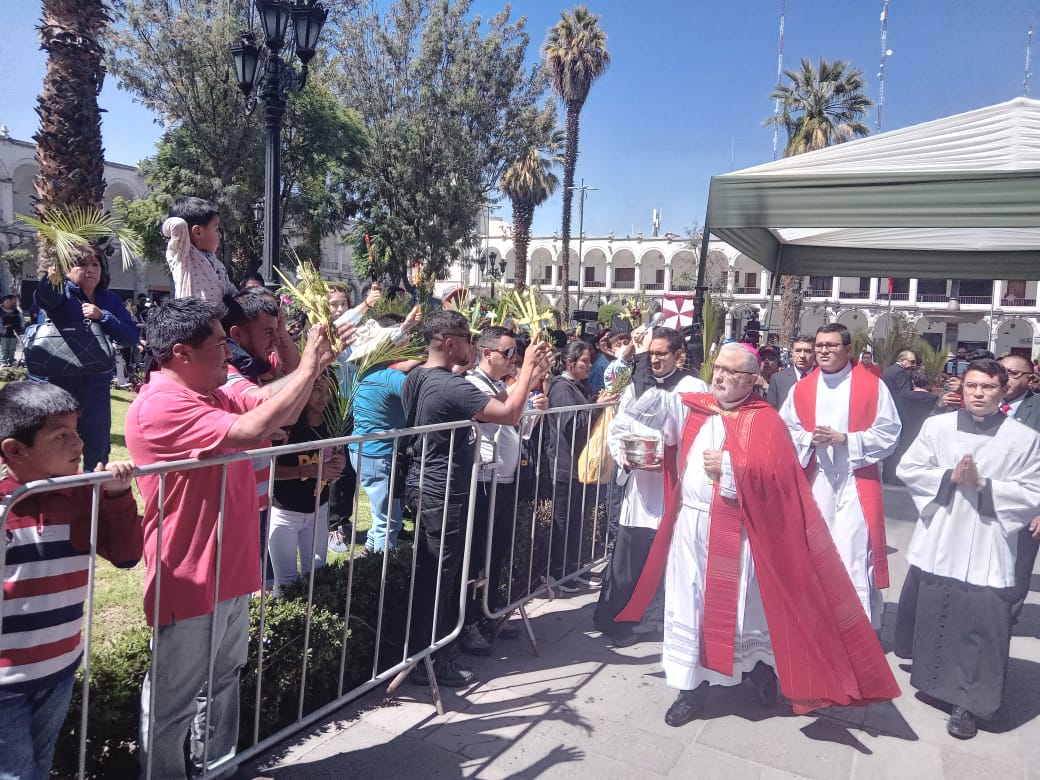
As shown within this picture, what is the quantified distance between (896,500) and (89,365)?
9.10m

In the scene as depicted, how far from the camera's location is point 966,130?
458 cm

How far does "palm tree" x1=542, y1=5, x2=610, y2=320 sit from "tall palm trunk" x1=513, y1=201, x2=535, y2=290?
138 inches

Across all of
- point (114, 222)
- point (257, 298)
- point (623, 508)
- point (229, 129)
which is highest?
point (229, 129)

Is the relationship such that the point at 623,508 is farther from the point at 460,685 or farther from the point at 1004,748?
the point at 1004,748

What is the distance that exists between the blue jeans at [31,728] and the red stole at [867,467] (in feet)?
13.7

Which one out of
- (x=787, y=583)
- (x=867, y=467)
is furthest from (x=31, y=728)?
(x=867, y=467)

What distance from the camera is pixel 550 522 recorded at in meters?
5.35

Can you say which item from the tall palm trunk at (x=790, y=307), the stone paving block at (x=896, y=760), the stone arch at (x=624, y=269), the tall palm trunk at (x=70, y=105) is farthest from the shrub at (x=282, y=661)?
the stone arch at (x=624, y=269)

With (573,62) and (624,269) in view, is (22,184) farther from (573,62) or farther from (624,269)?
(624,269)

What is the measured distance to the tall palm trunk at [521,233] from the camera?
35.0 meters

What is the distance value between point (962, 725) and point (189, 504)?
A: 3.80m

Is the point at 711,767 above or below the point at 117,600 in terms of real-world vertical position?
below

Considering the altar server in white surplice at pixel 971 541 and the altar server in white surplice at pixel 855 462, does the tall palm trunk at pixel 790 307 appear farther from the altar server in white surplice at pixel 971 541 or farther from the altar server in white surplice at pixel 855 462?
the altar server in white surplice at pixel 971 541

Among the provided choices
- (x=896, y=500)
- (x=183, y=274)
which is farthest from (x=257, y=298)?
(x=896, y=500)
